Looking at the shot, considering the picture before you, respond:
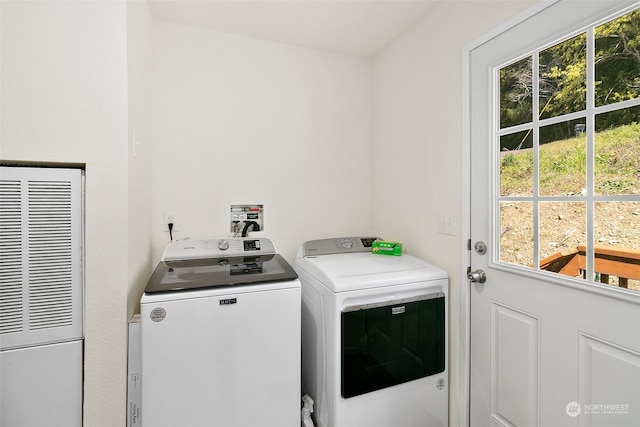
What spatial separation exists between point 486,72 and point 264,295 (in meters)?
1.51

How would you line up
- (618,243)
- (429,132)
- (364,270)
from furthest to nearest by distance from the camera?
(429,132) < (364,270) < (618,243)

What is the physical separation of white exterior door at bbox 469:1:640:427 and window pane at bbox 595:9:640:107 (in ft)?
0.04

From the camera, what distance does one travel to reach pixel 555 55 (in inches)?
45.7

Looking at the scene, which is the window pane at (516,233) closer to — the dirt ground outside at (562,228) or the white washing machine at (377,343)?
the dirt ground outside at (562,228)

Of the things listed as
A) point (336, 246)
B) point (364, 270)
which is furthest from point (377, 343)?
point (336, 246)

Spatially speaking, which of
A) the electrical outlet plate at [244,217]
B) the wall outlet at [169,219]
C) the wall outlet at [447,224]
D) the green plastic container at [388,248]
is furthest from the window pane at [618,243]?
the wall outlet at [169,219]

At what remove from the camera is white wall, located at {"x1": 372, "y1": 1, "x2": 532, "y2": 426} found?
155 centimetres

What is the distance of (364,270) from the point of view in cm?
156

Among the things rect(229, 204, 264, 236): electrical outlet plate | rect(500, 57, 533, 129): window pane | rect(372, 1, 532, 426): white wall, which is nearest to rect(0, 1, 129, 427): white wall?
rect(229, 204, 264, 236): electrical outlet plate

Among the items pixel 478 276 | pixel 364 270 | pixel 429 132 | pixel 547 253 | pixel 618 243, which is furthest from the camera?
pixel 429 132

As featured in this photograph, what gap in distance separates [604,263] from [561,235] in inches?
6.4

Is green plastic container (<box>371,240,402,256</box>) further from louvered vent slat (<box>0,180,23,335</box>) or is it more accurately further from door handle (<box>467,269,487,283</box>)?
louvered vent slat (<box>0,180,23,335</box>)

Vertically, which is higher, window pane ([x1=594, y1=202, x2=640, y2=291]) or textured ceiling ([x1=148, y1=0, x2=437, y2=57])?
textured ceiling ([x1=148, y1=0, x2=437, y2=57])

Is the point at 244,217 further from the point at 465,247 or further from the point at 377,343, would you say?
the point at 465,247
